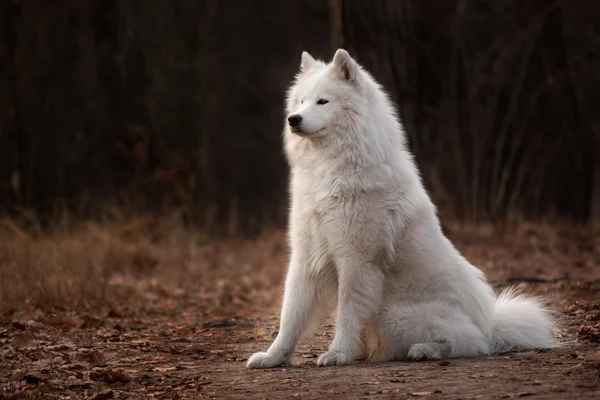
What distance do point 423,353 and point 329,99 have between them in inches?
69.9

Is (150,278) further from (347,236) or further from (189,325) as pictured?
(347,236)

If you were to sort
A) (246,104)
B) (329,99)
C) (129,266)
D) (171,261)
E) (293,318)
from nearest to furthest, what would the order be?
(293,318)
(329,99)
(129,266)
(171,261)
(246,104)

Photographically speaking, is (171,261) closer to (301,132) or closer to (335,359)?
(301,132)

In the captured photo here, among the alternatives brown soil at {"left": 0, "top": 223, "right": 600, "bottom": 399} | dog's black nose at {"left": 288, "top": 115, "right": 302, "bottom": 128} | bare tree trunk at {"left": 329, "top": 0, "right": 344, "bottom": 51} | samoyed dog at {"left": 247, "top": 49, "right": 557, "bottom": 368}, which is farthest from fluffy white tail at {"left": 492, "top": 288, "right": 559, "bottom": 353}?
bare tree trunk at {"left": 329, "top": 0, "right": 344, "bottom": 51}

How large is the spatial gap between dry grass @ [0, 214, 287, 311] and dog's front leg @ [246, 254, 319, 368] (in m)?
3.28

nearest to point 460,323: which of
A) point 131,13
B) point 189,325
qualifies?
point 189,325

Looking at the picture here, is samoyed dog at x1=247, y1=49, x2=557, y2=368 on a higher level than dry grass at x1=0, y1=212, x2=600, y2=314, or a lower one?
higher

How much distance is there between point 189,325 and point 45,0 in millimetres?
15330

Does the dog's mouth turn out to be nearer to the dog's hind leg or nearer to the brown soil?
the dog's hind leg

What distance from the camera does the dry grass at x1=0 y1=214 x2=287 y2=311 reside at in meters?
7.65

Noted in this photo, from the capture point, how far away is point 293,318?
4.82 m

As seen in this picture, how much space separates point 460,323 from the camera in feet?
15.5

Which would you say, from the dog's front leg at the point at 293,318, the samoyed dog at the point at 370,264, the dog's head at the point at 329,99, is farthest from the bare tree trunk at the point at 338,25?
the dog's front leg at the point at 293,318

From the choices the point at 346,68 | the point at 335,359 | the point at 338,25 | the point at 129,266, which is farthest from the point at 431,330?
the point at 129,266
